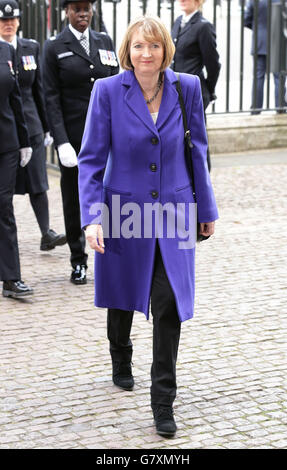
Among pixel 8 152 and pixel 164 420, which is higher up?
pixel 8 152

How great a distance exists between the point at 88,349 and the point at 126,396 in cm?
78

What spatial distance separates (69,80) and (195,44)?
2.45 m

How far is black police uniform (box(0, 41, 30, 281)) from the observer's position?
6922mm

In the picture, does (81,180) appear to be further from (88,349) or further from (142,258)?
(88,349)

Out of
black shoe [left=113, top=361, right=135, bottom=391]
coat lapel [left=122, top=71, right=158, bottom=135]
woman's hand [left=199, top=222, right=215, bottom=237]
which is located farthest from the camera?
black shoe [left=113, top=361, right=135, bottom=391]

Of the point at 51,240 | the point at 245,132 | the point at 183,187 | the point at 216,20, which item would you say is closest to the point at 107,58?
the point at 51,240

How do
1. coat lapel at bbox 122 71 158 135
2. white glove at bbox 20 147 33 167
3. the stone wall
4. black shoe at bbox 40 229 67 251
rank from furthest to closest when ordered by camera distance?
the stone wall < black shoe at bbox 40 229 67 251 < white glove at bbox 20 147 33 167 < coat lapel at bbox 122 71 158 135

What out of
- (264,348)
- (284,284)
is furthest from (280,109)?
(264,348)

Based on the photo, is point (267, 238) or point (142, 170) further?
point (267, 238)

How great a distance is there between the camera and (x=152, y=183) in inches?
185

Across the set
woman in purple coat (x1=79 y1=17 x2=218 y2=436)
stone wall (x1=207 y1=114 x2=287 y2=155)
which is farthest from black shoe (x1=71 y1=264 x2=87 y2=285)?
stone wall (x1=207 y1=114 x2=287 y2=155)

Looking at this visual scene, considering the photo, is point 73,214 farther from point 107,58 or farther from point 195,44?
point 195,44

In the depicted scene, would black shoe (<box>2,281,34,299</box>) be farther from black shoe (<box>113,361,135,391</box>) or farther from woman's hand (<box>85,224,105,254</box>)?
woman's hand (<box>85,224,105,254</box>)

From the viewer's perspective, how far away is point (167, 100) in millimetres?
4727
